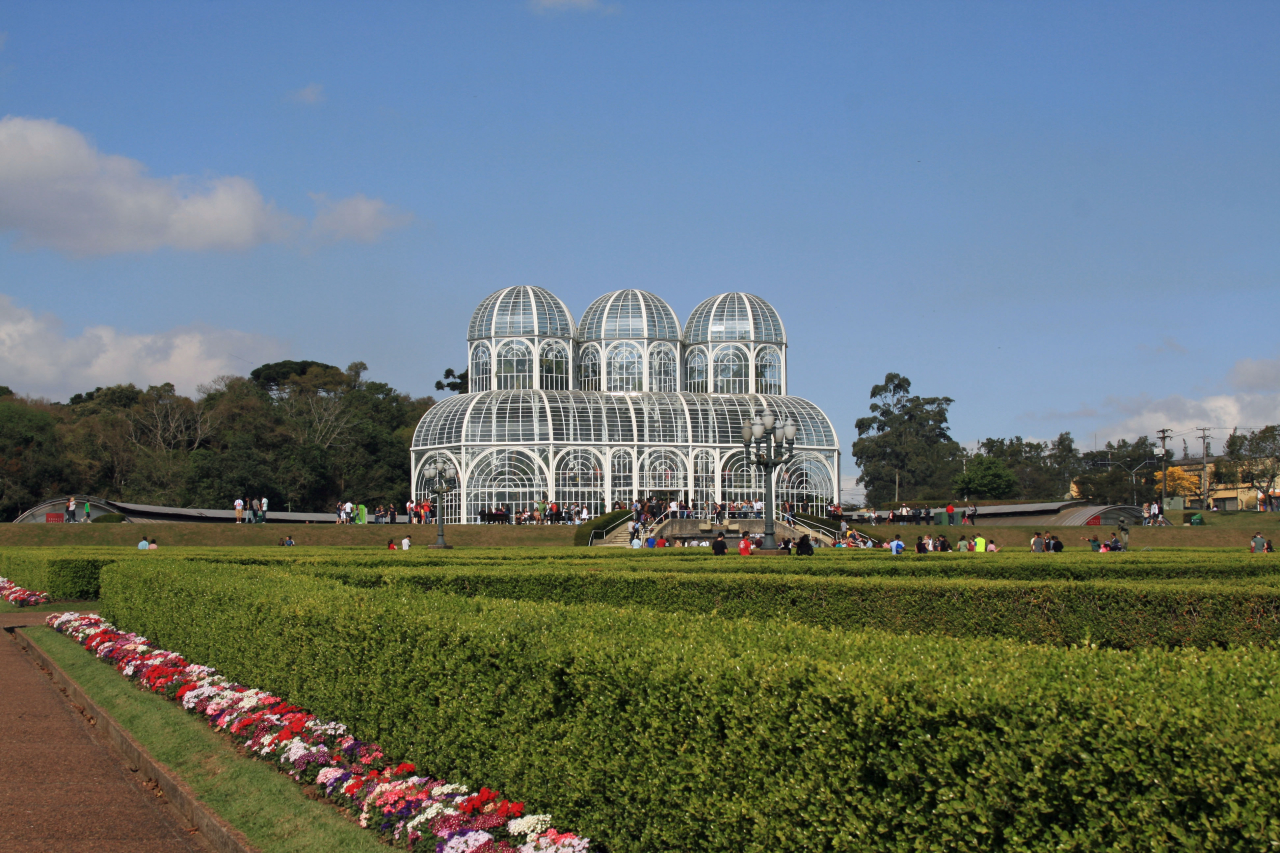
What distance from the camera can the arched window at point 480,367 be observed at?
52.2 m

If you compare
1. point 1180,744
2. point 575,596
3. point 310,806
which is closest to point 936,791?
point 1180,744

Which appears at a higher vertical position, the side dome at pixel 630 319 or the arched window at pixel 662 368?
the side dome at pixel 630 319

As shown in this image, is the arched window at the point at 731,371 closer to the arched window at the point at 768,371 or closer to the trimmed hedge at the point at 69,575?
the arched window at the point at 768,371

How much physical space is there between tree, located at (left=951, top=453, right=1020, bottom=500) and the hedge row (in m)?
63.7

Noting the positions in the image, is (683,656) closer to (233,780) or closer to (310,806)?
(310,806)

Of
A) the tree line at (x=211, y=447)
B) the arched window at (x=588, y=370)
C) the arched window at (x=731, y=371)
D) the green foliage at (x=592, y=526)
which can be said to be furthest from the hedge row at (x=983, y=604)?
the tree line at (x=211, y=447)

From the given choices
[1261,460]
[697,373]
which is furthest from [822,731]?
[1261,460]

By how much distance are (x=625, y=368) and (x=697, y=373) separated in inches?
155

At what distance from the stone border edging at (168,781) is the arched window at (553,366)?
3976 centimetres

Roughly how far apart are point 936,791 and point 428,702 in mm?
4020

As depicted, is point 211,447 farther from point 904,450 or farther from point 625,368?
point 904,450

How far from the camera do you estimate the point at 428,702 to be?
23.0 feet

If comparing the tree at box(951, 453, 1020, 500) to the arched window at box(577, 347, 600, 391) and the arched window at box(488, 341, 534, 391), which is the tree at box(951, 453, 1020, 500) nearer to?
the arched window at box(577, 347, 600, 391)

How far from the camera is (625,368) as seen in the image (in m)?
53.1
